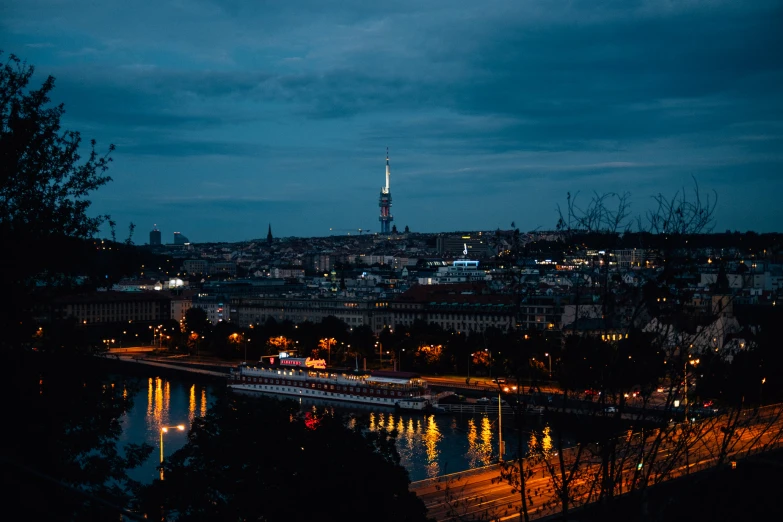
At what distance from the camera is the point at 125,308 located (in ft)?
87.2

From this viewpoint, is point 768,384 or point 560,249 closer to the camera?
point 560,249

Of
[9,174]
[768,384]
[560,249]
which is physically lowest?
[768,384]

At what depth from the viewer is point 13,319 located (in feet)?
9.16

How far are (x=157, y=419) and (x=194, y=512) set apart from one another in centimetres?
854

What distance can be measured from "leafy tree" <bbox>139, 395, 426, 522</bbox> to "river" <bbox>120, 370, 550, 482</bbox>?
3233 millimetres

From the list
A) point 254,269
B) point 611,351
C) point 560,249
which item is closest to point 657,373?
point 611,351

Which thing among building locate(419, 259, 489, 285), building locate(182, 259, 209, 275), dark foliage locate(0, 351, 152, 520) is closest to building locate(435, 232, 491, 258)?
building locate(182, 259, 209, 275)

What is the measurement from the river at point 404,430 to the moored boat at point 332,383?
0.18 m

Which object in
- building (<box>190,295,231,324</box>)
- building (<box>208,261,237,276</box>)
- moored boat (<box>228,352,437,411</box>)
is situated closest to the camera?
moored boat (<box>228,352,437,411</box>)

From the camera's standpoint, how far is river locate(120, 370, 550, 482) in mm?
9336

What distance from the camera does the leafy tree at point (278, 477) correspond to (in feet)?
13.5

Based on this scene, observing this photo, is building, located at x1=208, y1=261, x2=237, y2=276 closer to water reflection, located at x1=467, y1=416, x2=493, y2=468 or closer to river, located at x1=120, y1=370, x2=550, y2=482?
river, located at x1=120, y1=370, x2=550, y2=482

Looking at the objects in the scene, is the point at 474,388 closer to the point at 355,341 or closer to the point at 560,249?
the point at 355,341

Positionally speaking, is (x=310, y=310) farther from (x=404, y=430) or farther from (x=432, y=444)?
(x=432, y=444)
